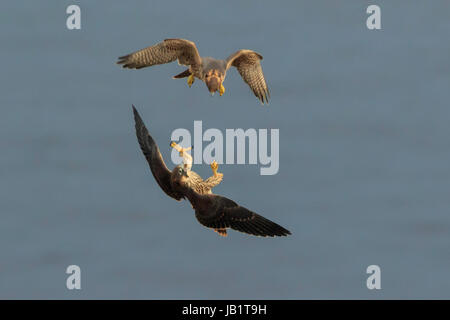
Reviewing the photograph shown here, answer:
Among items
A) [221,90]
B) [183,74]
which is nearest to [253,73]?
[183,74]

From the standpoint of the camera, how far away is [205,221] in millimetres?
28422

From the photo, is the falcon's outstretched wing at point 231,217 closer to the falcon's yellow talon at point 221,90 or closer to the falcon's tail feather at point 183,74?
the falcon's yellow talon at point 221,90

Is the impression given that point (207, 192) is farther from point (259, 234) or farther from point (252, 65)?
point (252, 65)

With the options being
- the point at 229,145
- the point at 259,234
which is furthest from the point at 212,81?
the point at 259,234

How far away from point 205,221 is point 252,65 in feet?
16.0

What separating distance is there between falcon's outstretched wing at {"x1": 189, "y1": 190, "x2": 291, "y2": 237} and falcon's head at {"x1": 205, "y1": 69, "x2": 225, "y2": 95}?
2.28 meters

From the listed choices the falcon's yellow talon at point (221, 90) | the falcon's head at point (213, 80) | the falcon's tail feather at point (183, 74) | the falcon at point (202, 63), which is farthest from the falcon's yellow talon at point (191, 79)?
the falcon's yellow talon at point (221, 90)

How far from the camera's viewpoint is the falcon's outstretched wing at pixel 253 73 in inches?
1233

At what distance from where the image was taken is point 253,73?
31.7 metres

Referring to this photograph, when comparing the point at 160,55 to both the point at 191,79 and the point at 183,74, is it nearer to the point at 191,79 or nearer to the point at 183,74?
the point at 183,74

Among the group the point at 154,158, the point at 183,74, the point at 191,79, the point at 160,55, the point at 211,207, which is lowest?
the point at 211,207

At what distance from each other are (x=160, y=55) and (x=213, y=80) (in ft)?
7.42

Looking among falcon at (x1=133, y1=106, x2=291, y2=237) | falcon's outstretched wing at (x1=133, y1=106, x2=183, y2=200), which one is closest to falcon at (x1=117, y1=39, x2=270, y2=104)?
falcon's outstretched wing at (x1=133, y1=106, x2=183, y2=200)

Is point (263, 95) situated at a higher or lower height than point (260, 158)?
higher
